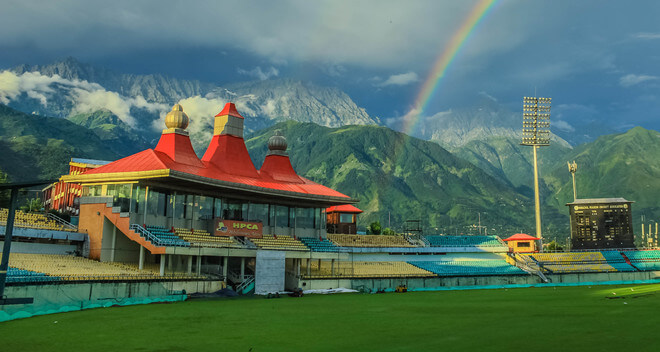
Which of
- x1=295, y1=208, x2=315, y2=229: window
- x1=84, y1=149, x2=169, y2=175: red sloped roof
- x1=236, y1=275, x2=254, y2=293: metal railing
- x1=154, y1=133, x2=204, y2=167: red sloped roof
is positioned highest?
x1=154, y1=133, x2=204, y2=167: red sloped roof

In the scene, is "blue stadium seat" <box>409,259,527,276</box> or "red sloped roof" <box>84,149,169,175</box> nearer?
"red sloped roof" <box>84,149,169,175</box>

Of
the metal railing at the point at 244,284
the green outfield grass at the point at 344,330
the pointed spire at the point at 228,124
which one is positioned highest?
the pointed spire at the point at 228,124

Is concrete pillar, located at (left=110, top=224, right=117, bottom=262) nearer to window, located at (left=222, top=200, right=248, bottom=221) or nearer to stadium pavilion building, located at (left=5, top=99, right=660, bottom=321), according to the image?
stadium pavilion building, located at (left=5, top=99, right=660, bottom=321)

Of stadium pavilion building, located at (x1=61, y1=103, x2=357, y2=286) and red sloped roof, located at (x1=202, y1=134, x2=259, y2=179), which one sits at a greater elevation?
red sloped roof, located at (x1=202, y1=134, x2=259, y2=179)

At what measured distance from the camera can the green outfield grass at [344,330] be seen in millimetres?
16281

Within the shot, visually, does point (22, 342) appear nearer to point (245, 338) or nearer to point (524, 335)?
point (245, 338)

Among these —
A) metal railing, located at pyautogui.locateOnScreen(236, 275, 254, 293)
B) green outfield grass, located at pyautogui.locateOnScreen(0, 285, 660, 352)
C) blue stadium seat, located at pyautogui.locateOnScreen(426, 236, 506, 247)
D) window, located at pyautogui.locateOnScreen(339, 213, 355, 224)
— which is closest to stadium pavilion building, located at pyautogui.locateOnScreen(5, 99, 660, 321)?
metal railing, located at pyautogui.locateOnScreen(236, 275, 254, 293)

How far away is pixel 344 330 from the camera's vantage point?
2097 cm

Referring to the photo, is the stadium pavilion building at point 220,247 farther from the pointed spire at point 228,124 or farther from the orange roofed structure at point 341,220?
the orange roofed structure at point 341,220

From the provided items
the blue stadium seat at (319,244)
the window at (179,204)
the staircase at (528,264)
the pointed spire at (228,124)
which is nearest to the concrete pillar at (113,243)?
the window at (179,204)

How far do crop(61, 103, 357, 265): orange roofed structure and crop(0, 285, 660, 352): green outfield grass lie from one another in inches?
716

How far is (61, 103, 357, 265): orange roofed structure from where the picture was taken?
46531 millimetres

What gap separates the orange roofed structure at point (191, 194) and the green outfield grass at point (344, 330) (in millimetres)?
18174

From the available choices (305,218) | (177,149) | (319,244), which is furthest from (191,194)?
(319,244)
